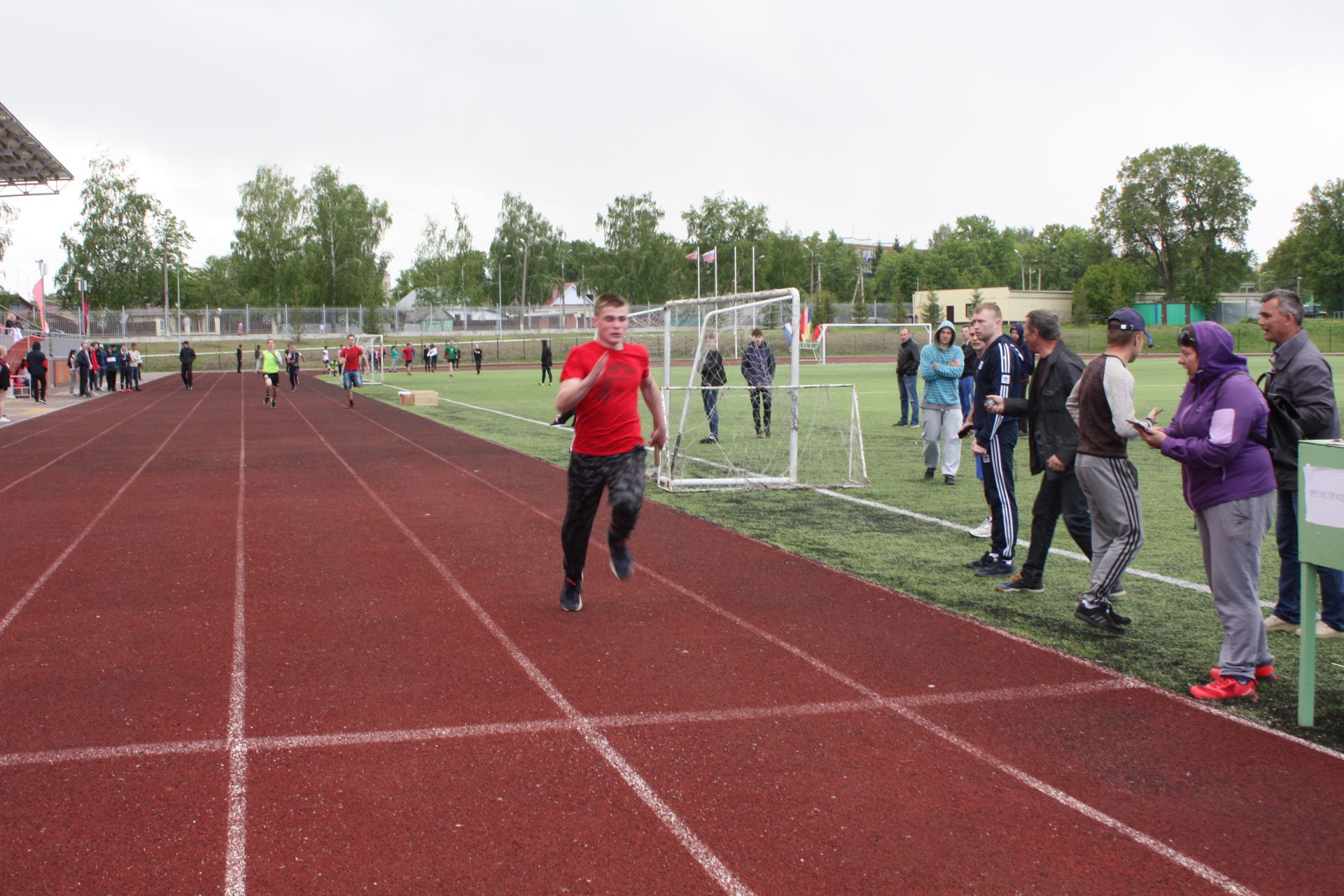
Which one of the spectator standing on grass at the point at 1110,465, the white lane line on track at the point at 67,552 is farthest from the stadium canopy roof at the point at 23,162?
the spectator standing on grass at the point at 1110,465

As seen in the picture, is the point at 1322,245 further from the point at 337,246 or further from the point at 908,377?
the point at 908,377

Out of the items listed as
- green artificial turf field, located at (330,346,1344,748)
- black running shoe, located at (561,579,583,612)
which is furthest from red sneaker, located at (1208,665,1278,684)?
black running shoe, located at (561,579,583,612)

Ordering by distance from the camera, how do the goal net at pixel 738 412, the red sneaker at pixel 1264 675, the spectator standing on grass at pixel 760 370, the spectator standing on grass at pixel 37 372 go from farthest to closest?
the spectator standing on grass at pixel 37 372
the spectator standing on grass at pixel 760 370
the goal net at pixel 738 412
the red sneaker at pixel 1264 675

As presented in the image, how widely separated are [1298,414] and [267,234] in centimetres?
7661

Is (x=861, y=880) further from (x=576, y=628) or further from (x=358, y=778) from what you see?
(x=576, y=628)

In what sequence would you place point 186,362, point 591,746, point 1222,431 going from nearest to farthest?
point 591,746, point 1222,431, point 186,362

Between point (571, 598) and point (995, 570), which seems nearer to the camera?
point (571, 598)

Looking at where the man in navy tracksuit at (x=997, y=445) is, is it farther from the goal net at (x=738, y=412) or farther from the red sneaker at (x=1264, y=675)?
the goal net at (x=738, y=412)

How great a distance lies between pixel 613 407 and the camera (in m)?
6.12

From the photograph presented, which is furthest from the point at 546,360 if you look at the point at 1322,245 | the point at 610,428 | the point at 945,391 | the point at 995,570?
the point at 1322,245

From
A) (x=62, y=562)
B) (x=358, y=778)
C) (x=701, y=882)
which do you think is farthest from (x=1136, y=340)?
(x=62, y=562)

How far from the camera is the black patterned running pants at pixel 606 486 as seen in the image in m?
6.18

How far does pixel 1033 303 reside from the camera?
84062 mm

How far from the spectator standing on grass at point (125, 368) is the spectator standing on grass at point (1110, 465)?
3820 centimetres
